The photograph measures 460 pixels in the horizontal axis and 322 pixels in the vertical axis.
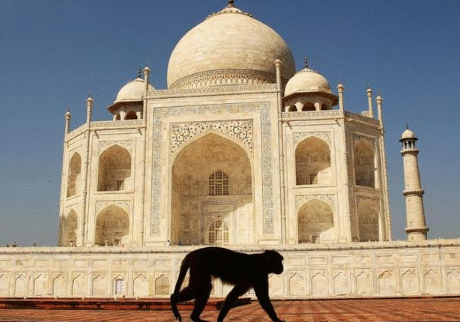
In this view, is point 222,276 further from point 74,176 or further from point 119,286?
point 74,176

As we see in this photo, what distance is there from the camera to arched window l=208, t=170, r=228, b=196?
22.5 meters

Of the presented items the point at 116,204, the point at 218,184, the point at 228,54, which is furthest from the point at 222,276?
the point at 228,54

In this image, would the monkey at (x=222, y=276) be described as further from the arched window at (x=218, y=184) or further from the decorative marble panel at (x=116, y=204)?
the arched window at (x=218, y=184)

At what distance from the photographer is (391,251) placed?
15.3 meters

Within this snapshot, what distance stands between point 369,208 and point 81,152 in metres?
11.8

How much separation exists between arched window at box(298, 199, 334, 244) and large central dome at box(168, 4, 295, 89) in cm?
681

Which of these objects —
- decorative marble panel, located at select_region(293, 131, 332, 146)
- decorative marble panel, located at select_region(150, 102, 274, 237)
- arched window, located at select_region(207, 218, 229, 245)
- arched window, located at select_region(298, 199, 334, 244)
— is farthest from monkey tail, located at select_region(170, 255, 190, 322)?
arched window, located at select_region(207, 218, 229, 245)

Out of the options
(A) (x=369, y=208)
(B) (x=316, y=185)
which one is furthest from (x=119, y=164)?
(A) (x=369, y=208)

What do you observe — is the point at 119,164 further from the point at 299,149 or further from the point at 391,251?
the point at 391,251

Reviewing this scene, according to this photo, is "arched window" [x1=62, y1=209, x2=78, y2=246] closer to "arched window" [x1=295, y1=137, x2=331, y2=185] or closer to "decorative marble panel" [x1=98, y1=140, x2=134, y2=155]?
"decorative marble panel" [x1=98, y1=140, x2=134, y2=155]

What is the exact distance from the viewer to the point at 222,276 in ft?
11.5

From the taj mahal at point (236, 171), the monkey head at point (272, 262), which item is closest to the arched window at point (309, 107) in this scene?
the taj mahal at point (236, 171)

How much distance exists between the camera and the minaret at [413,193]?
2120 cm

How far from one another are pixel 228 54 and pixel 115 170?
24.6 ft
